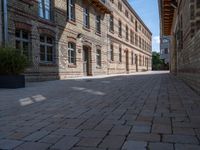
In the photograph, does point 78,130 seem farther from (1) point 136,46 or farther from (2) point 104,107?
(1) point 136,46

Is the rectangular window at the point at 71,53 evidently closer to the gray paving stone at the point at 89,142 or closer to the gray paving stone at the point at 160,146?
the gray paving stone at the point at 89,142

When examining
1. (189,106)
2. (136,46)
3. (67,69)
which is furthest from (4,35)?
(136,46)

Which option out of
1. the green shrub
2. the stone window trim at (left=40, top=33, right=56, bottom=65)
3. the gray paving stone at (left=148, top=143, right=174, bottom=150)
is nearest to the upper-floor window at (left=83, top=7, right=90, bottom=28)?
the stone window trim at (left=40, top=33, right=56, bottom=65)

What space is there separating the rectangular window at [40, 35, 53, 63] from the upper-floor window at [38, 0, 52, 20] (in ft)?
3.87

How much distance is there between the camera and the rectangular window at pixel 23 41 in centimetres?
1362

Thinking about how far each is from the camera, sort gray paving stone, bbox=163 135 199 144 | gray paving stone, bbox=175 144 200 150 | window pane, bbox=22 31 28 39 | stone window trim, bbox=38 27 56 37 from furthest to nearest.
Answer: stone window trim, bbox=38 27 56 37 → window pane, bbox=22 31 28 39 → gray paving stone, bbox=163 135 199 144 → gray paving stone, bbox=175 144 200 150

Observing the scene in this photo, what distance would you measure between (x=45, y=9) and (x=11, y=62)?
6.36 meters

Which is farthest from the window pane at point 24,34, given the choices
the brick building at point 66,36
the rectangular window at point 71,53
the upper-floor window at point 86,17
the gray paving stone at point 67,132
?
the gray paving stone at point 67,132

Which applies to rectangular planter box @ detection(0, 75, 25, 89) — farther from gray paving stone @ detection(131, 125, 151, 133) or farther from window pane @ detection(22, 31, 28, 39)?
gray paving stone @ detection(131, 125, 151, 133)

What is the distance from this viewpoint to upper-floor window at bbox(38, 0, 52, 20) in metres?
15.6

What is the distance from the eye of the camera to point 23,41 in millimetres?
14016

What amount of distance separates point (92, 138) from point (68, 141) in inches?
12.1

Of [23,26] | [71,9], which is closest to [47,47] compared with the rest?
[23,26]

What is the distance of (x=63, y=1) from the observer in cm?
1819
